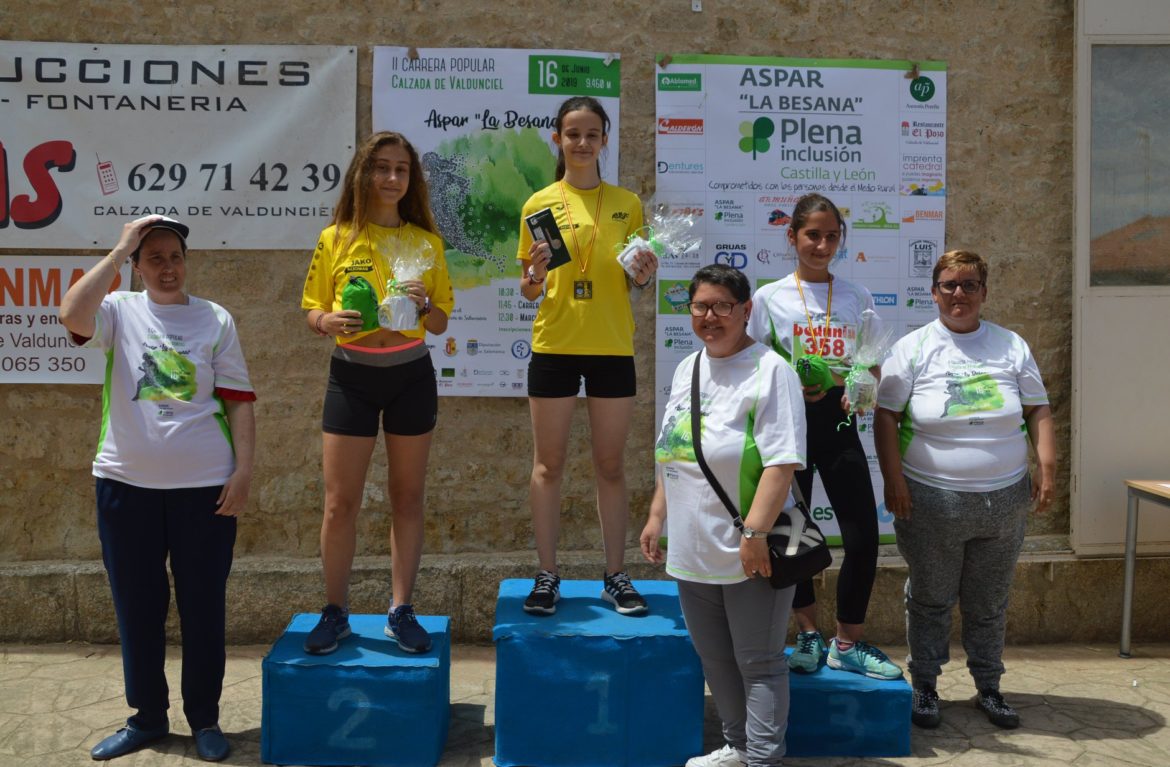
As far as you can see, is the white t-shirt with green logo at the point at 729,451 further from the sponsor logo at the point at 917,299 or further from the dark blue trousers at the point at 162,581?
the sponsor logo at the point at 917,299

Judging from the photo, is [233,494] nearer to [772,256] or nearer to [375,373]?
[375,373]

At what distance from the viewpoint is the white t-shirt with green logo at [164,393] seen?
143 inches

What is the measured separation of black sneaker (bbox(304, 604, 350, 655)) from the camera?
3.79 metres

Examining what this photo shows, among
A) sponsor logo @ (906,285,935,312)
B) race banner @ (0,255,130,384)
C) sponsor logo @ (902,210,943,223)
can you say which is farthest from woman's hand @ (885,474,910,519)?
race banner @ (0,255,130,384)

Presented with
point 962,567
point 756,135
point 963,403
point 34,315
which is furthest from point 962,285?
point 34,315

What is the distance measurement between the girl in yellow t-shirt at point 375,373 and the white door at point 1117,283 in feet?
11.5

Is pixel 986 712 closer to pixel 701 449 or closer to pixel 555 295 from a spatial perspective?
pixel 701 449

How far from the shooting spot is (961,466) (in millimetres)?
3947

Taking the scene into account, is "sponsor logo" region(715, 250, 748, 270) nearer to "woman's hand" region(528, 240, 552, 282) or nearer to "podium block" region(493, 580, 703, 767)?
"woman's hand" region(528, 240, 552, 282)

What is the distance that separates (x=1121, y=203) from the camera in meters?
5.50

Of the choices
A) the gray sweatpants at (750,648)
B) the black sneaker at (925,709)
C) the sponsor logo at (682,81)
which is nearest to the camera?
the gray sweatpants at (750,648)

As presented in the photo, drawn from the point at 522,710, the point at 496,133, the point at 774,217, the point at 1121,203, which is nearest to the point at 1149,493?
the point at 1121,203

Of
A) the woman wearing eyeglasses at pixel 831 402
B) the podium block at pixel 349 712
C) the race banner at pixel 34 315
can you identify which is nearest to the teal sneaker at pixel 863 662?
the woman wearing eyeglasses at pixel 831 402

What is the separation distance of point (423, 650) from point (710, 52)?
3.38 meters
